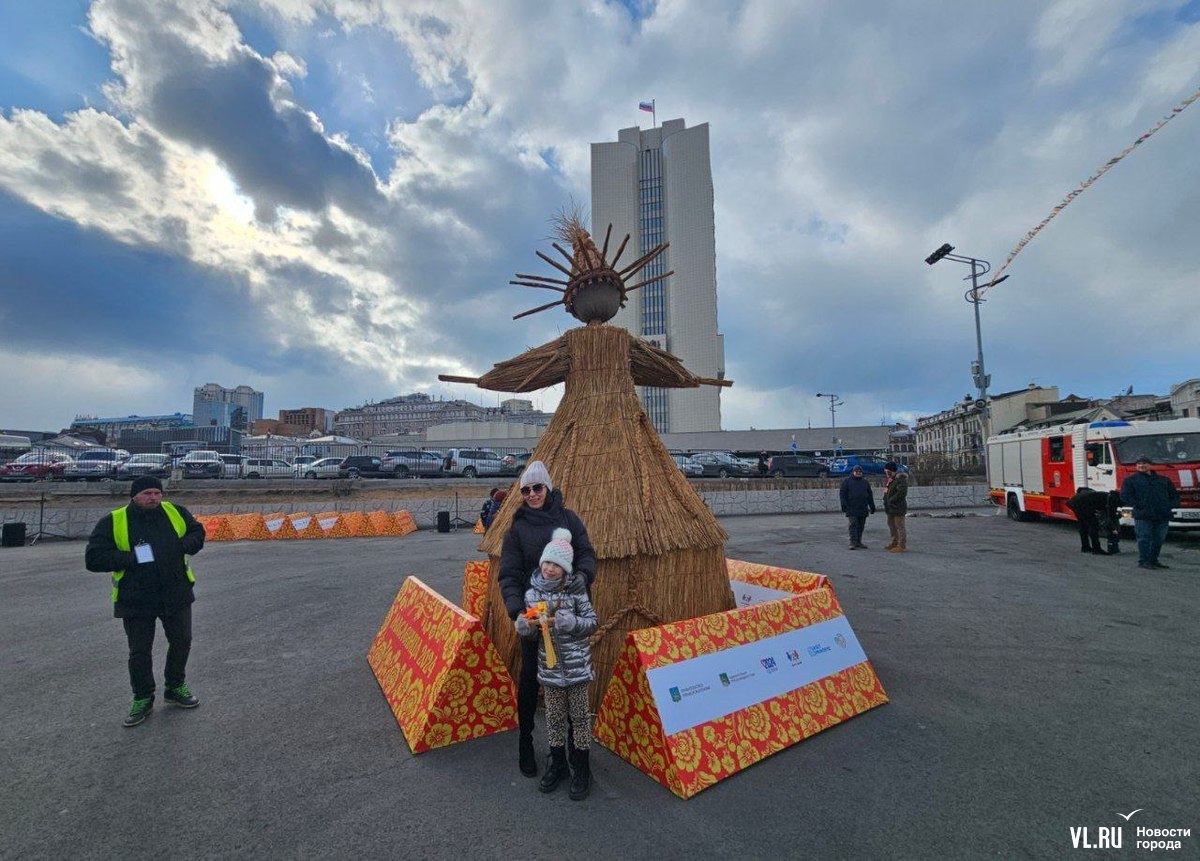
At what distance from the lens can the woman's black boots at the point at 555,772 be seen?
2.92 m

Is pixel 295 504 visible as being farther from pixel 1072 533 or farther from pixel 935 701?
pixel 1072 533

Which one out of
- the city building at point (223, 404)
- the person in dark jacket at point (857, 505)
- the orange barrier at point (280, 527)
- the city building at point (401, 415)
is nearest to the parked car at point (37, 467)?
the orange barrier at point (280, 527)

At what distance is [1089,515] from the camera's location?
10523 millimetres

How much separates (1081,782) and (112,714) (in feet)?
21.3

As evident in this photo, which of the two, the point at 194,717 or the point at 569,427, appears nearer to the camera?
the point at 194,717

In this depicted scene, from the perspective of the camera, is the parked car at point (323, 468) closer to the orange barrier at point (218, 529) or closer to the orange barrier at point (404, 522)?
the orange barrier at point (218, 529)

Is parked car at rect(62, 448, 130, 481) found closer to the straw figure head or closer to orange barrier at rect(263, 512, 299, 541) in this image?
orange barrier at rect(263, 512, 299, 541)

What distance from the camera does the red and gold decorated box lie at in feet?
9.87

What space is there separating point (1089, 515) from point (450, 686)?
12.9 metres

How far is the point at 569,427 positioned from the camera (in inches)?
179

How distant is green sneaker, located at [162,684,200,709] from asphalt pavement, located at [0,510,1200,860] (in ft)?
0.32

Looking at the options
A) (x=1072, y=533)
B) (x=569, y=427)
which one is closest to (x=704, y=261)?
(x=1072, y=533)

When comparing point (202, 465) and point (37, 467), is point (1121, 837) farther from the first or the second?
point (37, 467)

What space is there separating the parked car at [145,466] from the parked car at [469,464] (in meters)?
12.7
